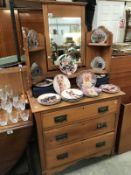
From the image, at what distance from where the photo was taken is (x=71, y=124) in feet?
4.57

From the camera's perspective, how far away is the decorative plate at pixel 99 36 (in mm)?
1549

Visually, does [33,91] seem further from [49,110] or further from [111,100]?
[111,100]

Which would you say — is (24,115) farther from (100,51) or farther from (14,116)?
(100,51)

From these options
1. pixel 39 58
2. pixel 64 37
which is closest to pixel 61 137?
pixel 39 58

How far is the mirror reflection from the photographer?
4.76 feet

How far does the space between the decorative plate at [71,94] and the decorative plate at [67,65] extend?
0.22 metres

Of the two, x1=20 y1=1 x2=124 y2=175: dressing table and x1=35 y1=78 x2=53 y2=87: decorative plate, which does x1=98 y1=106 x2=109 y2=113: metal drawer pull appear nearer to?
x1=20 y1=1 x2=124 y2=175: dressing table

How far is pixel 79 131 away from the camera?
1.45m

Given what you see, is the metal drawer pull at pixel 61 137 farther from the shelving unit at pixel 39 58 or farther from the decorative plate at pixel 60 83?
the shelving unit at pixel 39 58

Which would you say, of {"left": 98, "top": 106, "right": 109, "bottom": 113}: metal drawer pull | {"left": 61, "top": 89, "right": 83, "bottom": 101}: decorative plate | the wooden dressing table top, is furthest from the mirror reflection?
{"left": 98, "top": 106, "right": 109, "bottom": 113}: metal drawer pull

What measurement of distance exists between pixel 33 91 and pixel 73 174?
97cm

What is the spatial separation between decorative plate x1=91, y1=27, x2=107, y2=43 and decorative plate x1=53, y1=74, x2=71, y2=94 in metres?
0.51

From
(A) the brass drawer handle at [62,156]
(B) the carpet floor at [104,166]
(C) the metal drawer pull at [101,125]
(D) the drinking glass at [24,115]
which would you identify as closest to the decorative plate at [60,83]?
(D) the drinking glass at [24,115]

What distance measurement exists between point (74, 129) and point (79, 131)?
64 mm
